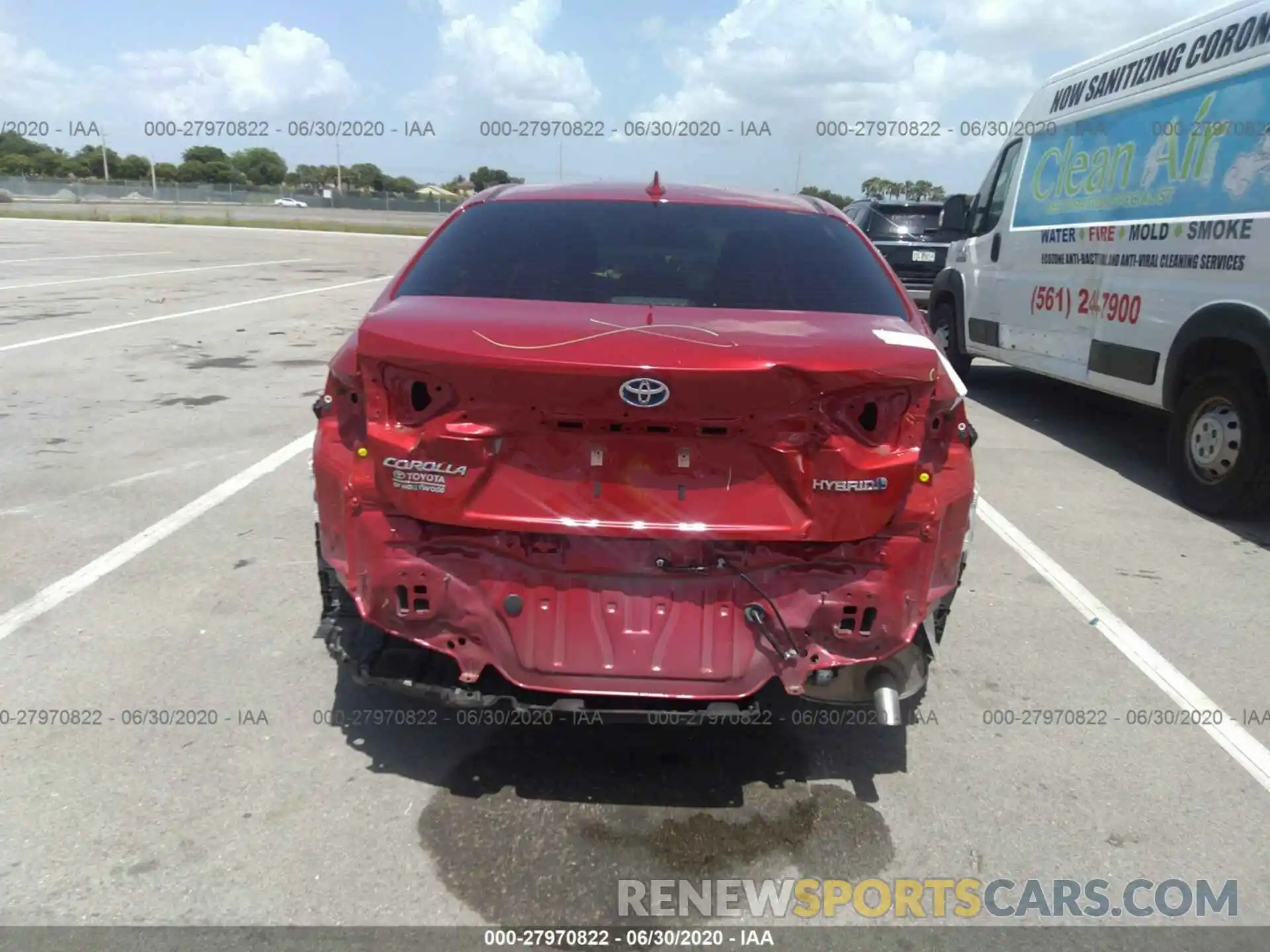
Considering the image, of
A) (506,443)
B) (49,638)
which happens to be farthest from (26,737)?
(506,443)

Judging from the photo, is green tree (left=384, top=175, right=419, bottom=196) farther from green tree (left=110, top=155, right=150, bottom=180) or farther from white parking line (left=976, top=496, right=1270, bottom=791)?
white parking line (left=976, top=496, right=1270, bottom=791)

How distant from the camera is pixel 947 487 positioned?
2959mm

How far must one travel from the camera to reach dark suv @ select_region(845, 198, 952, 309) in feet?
46.8

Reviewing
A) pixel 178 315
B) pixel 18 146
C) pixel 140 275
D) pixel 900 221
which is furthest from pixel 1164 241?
pixel 18 146

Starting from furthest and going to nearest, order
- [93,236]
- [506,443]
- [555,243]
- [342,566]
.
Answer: [93,236]
[555,243]
[342,566]
[506,443]

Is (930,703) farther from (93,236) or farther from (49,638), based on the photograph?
(93,236)

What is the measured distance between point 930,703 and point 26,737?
Result: 3.11 m

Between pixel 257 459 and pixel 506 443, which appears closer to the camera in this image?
pixel 506 443

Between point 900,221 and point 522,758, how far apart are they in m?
13.0

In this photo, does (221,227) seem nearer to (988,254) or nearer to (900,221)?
(900,221)

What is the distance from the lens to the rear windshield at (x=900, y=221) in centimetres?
1452

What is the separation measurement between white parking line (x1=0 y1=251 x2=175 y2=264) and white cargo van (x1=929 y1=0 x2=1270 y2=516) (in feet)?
66.1

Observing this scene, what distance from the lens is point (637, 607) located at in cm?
279

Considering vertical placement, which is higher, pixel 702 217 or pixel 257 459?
pixel 702 217
